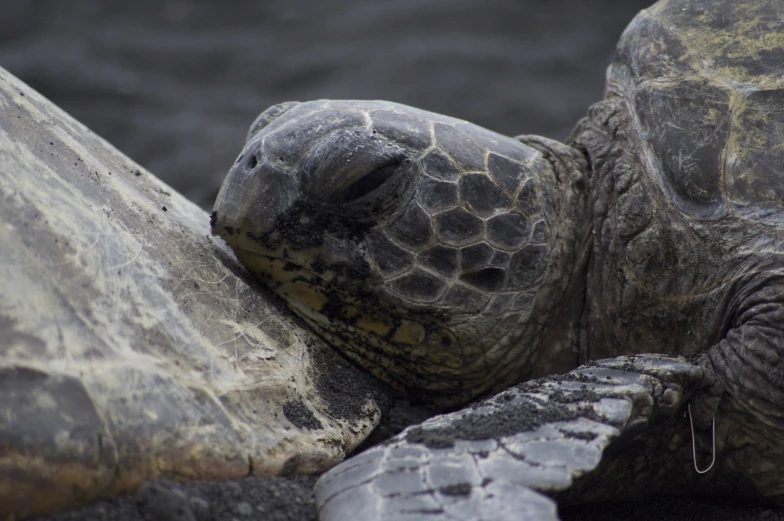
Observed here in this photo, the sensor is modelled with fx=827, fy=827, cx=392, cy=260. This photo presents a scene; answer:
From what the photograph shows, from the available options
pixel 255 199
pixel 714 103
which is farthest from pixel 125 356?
pixel 714 103

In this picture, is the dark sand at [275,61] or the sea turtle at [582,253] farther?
the dark sand at [275,61]

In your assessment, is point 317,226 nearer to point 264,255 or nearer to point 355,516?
point 264,255

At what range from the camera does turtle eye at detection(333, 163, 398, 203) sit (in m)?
1.83

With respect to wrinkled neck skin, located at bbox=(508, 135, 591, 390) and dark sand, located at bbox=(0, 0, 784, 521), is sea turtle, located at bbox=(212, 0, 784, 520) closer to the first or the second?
wrinkled neck skin, located at bbox=(508, 135, 591, 390)

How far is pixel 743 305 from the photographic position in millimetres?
1749

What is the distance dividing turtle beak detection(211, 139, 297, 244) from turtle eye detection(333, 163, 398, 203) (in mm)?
114

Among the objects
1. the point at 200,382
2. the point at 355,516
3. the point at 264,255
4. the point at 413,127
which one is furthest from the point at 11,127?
the point at 355,516

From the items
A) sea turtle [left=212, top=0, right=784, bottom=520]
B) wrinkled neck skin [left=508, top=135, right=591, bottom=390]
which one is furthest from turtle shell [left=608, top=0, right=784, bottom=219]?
wrinkled neck skin [left=508, top=135, right=591, bottom=390]

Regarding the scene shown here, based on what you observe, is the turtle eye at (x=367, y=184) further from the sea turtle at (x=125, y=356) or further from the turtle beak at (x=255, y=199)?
the sea turtle at (x=125, y=356)

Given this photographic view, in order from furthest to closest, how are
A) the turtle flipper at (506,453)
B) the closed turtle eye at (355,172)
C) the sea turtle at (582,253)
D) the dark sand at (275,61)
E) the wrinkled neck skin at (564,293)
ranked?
the dark sand at (275,61), the wrinkled neck skin at (564,293), the closed turtle eye at (355,172), the sea turtle at (582,253), the turtle flipper at (506,453)

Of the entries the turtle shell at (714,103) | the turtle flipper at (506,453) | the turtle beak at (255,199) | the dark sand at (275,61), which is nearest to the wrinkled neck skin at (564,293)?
the turtle shell at (714,103)

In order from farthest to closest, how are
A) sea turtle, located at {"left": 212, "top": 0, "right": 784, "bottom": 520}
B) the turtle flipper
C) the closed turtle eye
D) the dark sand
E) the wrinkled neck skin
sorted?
the dark sand, the wrinkled neck skin, the closed turtle eye, sea turtle, located at {"left": 212, "top": 0, "right": 784, "bottom": 520}, the turtle flipper

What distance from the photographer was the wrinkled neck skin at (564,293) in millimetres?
1986

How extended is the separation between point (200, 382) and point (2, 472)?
14.3 inches
